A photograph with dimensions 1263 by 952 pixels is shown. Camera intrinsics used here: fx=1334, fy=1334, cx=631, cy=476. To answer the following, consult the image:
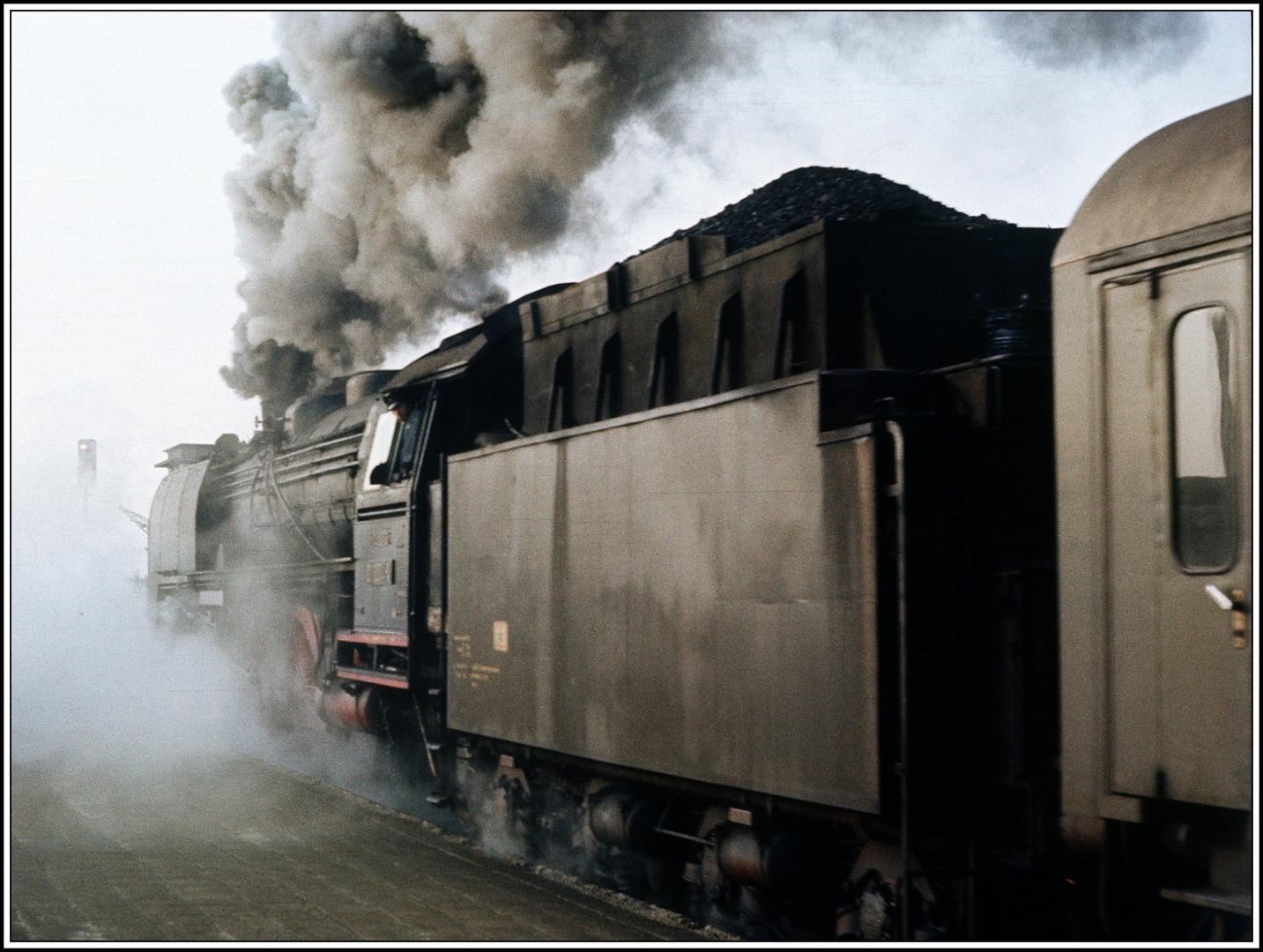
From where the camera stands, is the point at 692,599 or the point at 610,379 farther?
the point at 610,379

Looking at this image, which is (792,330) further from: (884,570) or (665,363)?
(884,570)

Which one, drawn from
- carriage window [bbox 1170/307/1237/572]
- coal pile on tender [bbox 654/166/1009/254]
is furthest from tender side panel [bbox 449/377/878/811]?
coal pile on tender [bbox 654/166/1009/254]

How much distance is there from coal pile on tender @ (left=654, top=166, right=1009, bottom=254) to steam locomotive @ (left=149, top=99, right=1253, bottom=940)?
0.07 m

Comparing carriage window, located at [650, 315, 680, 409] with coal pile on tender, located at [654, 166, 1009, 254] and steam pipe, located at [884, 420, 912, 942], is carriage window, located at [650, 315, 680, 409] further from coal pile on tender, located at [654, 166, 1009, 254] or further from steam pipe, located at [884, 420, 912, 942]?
steam pipe, located at [884, 420, 912, 942]

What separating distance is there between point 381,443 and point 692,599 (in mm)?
5614

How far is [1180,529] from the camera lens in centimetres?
404

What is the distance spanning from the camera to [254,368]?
2252cm

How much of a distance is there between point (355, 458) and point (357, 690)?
7.58 feet

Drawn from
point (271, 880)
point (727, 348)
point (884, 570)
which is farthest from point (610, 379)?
point (271, 880)

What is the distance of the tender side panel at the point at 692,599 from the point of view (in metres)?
5.25

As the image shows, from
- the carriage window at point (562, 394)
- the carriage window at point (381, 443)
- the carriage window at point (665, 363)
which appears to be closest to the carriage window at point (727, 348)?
the carriage window at point (665, 363)

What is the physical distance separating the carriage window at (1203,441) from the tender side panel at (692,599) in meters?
1.27

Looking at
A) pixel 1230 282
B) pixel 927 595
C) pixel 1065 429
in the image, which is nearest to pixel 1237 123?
pixel 1230 282

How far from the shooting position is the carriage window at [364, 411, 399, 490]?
1116cm
